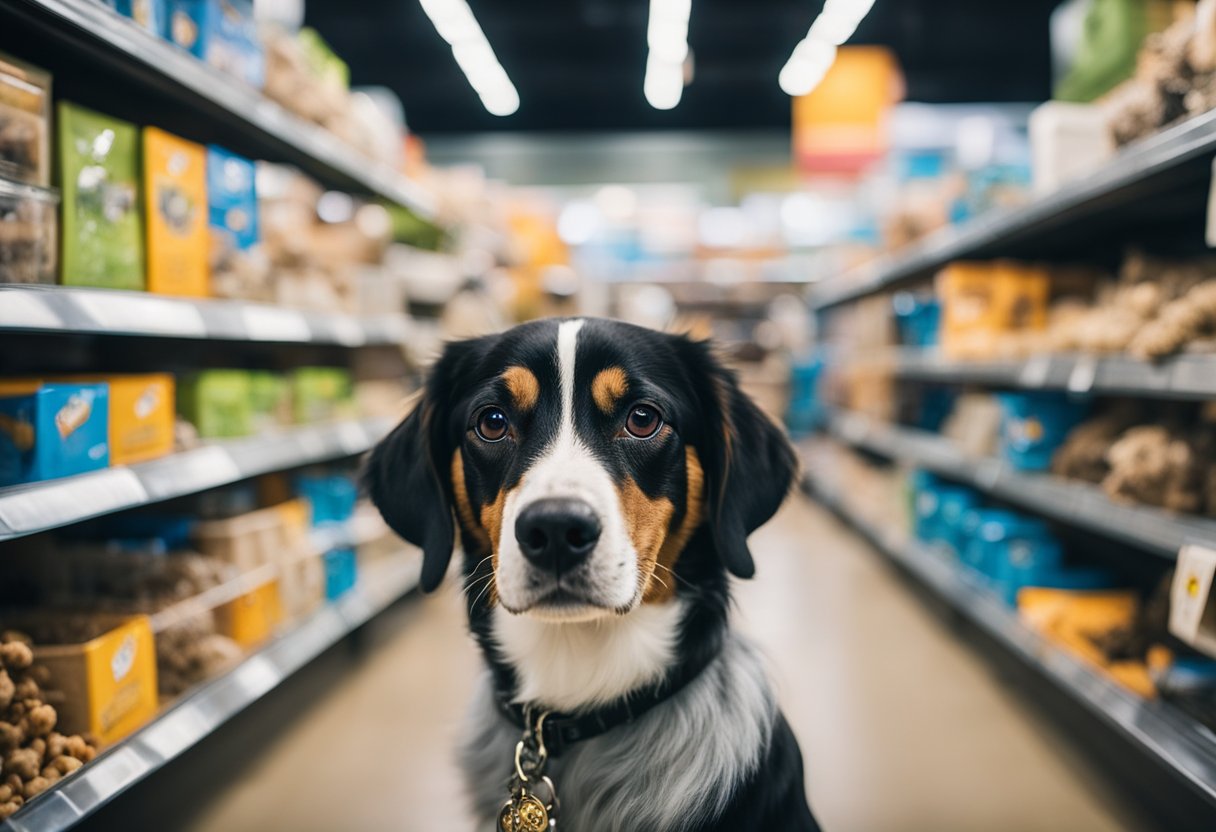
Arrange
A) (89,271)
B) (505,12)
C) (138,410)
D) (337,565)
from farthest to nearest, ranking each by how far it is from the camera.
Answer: (505,12), (337,565), (138,410), (89,271)

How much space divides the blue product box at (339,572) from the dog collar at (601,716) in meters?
1.87

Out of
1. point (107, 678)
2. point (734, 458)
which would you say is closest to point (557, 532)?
point (734, 458)

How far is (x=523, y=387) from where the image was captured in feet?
4.76

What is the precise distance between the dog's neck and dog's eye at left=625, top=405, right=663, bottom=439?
1.02ft

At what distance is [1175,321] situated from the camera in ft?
6.38

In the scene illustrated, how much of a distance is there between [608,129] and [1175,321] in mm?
13148

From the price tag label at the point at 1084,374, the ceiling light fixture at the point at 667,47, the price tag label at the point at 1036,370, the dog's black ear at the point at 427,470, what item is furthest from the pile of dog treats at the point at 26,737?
the ceiling light fixture at the point at 667,47

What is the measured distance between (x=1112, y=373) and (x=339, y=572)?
270 cm

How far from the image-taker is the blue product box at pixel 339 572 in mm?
3037

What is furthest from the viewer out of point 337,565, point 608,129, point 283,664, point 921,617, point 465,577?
point 608,129

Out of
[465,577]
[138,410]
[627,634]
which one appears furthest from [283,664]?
[627,634]

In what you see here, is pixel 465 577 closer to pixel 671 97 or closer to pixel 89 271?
pixel 89 271

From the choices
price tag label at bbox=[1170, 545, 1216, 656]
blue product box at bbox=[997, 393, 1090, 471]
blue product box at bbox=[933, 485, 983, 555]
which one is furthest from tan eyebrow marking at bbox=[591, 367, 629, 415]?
blue product box at bbox=[933, 485, 983, 555]

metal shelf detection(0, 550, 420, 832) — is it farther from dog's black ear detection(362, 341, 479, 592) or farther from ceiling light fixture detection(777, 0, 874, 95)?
ceiling light fixture detection(777, 0, 874, 95)
